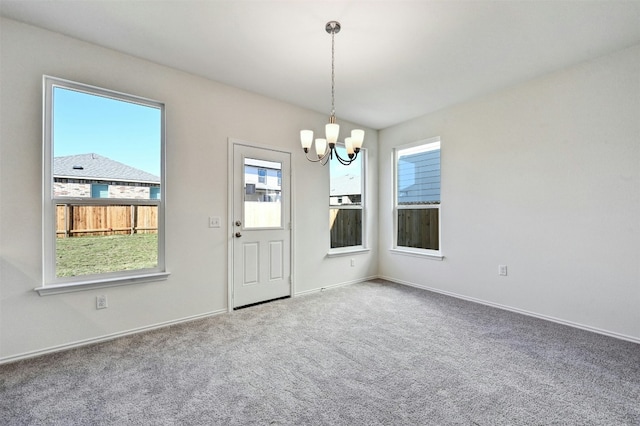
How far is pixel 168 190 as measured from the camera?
2990mm

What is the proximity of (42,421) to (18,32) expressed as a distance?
111 inches

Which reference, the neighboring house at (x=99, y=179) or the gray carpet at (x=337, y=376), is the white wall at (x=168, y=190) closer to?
the neighboring house at (x=99, y=179)

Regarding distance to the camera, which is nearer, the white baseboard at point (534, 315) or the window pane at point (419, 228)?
the white baseboard at point (534, 315)

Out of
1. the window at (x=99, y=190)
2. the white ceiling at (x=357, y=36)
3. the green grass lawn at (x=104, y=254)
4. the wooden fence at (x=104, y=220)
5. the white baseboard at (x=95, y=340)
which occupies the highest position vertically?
the white ceiling at (x=357, y=36)

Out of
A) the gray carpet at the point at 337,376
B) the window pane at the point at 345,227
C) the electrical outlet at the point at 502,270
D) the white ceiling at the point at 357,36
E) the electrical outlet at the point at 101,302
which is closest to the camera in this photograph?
the gray carpet at the point at 337,376

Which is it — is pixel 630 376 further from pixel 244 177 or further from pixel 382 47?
pixel 244 177

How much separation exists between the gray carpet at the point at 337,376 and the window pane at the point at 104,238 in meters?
0.71

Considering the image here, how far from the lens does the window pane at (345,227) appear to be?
452cm

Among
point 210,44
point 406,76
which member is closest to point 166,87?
point 210,44

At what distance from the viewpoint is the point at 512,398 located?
1.81m

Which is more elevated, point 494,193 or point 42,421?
point 494,193

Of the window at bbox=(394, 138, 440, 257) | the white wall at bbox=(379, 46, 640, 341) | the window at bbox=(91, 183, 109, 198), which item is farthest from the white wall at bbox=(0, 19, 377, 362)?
the white wall at bbox=(379, 46, 640, 341)

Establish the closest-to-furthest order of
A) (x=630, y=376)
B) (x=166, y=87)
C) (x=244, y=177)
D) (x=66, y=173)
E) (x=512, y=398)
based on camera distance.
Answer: (x=512, y=398)
(x=630, y=376)
(x=66, y=173)
(x=166, y=87)
(x=244, y=177)

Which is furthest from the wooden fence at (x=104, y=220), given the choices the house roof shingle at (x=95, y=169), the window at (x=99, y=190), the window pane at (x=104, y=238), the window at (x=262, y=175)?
the window at (x=262, y=175)
